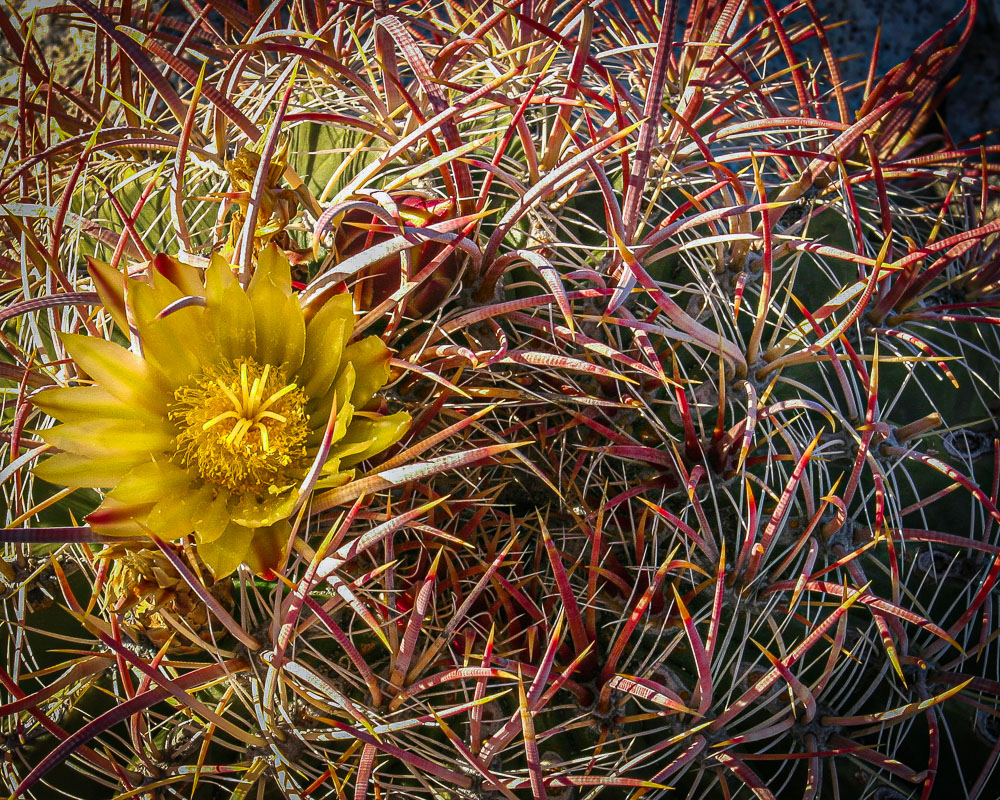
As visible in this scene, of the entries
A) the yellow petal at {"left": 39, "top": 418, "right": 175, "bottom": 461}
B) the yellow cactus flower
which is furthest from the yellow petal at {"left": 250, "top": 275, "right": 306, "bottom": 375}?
the yellow petal at {"left": 39, "top": 418, "right": 175, "bottom": 461}

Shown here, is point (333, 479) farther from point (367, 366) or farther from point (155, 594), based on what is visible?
point (155, 594)

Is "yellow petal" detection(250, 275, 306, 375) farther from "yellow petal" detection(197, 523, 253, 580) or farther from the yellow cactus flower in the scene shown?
"yellow petal" detection(197, 523, 253, 580)

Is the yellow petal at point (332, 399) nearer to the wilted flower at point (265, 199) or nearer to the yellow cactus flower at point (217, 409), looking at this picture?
the yellow cactus flower at point (217, 409)

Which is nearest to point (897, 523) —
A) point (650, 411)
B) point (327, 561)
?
point (650, 411)

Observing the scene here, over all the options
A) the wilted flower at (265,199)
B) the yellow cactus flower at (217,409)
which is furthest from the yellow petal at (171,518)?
the wilted flower at (265,199)

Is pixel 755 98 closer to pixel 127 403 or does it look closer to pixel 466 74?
pixel 466 74
